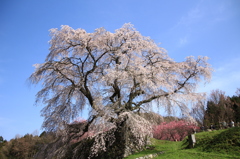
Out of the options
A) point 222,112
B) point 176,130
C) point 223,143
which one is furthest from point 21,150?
point 222,112

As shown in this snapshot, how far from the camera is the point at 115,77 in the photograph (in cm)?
1119

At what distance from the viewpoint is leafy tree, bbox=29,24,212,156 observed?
39.1 ft

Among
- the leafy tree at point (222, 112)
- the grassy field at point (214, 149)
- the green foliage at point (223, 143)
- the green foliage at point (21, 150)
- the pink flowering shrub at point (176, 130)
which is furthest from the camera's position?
the green foliage at point (21, 150)

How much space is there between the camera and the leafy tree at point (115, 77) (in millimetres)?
11906

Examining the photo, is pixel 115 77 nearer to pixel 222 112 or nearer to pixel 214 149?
pixel 214 149

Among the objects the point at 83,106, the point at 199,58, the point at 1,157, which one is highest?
the point at 199,58

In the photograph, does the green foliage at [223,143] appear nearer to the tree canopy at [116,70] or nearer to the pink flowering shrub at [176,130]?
the tree canopy at [116,70]

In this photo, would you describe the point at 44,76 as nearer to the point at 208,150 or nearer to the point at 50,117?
the point at 50,117

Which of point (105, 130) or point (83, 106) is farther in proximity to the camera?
point (83, 106)

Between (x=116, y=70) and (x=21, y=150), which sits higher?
(x=116, y=70)

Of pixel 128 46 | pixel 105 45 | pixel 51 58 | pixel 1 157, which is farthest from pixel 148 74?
pixel 1 157

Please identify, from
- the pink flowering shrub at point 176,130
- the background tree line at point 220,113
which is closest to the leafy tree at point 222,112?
the background tree line at point 220,113

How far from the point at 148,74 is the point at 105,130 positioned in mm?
4842

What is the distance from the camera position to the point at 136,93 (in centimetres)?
1313
